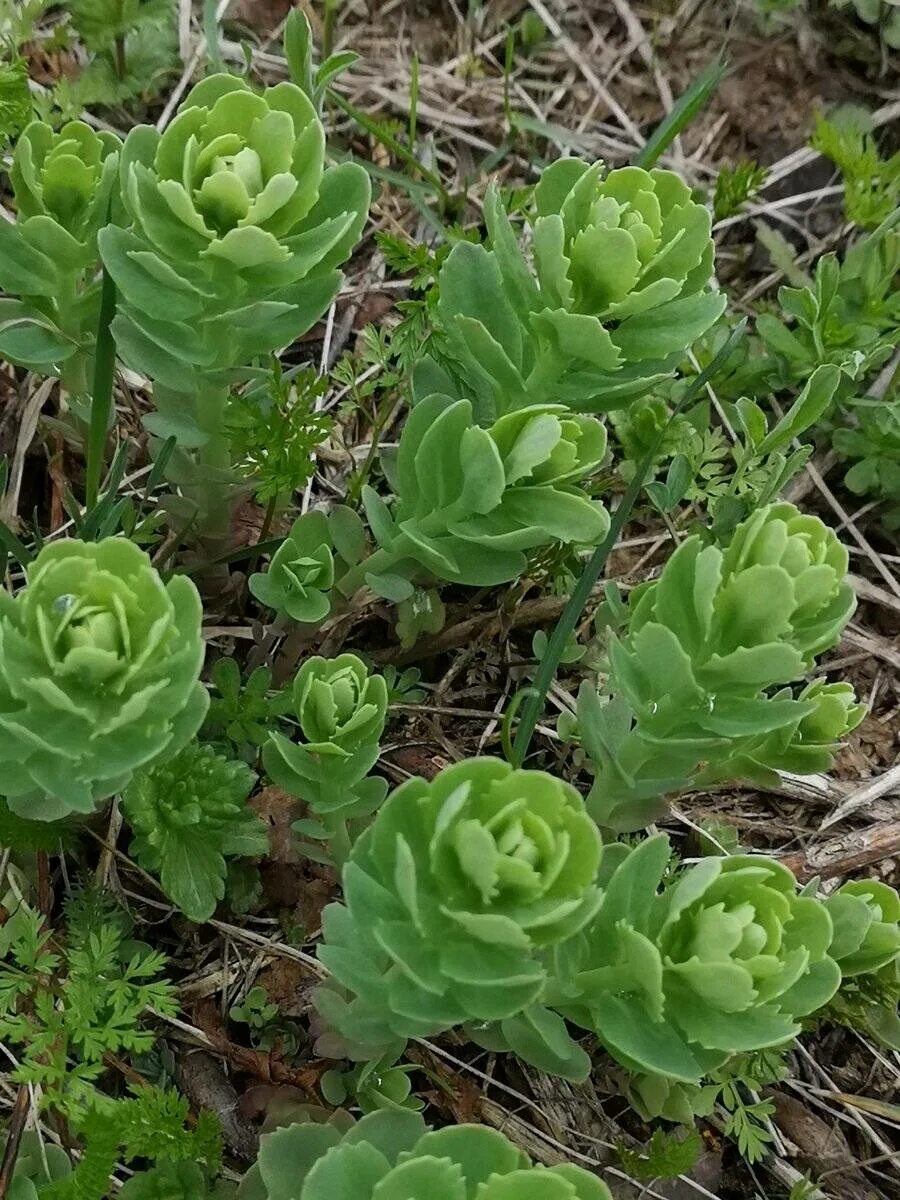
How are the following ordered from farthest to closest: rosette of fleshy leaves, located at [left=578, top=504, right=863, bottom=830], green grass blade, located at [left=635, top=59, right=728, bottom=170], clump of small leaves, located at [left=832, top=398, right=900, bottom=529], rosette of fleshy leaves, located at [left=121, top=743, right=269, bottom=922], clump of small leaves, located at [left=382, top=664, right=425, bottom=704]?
clump of small leaves, located at [left=832, top=398, right=900, bottom=529] → green grass blade, located at [left=635, top=59, right=728, bottom=170] → clump of small leaves, located at [left=382, top=664, right=425, bottom=704] → rosette of fleshy leaves, located at [left=121, top=743, right=269, bottom=922] → rosette of fleshy leaves, located at [left=578, top=504, right=863, bottom=830]

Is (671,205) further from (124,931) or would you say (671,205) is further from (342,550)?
(124,931)

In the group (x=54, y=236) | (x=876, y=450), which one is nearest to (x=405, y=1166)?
(x=54, y=236)

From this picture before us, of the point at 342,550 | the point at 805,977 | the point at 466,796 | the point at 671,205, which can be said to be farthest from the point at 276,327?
the point at 805,977

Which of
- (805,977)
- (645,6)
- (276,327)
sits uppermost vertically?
(645,6)

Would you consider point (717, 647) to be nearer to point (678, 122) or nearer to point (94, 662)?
point (94, 662)

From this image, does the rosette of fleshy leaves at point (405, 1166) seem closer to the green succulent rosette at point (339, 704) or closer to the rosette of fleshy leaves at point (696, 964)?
the rosette of fleshy leaves at point (696, 964)

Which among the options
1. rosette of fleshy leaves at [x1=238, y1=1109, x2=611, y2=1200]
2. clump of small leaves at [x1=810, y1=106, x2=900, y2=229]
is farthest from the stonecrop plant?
clump of small leaves at [x1=810, y1=106, x2=900, y2=229]

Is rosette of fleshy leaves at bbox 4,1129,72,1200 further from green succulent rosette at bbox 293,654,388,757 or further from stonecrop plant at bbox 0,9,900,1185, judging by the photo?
green succulent rosette at bbox 293,654,388,757
